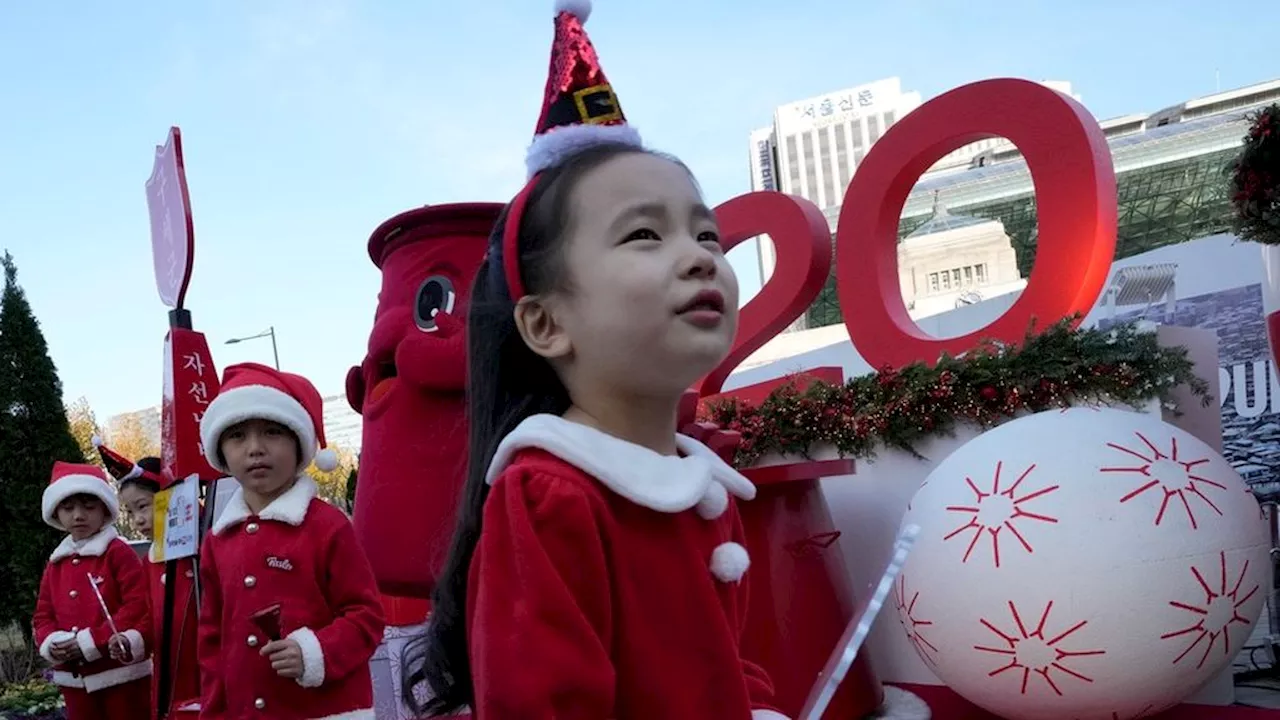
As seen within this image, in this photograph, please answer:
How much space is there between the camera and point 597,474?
4.58 feet

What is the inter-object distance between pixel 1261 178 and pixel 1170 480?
1612 mm


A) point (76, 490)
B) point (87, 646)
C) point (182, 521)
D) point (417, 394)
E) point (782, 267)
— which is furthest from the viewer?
point (782, 267)

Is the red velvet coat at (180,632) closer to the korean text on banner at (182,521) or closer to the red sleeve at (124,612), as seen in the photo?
the red sleeve at (124,612)

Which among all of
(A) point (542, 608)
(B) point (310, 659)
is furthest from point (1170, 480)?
(B) point (310, 659)

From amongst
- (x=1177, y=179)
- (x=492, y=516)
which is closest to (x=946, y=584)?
(x=492, y=516)

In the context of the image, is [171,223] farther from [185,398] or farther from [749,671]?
[749,671]

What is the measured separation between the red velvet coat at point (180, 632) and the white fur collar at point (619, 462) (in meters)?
3.39

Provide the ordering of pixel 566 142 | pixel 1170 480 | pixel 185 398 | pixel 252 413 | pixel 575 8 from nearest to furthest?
pixel 566 142, pixel 575 8, pixel 1170 480, pixel 252 413, pixel 185 398

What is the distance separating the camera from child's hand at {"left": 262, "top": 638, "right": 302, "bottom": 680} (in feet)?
9.30

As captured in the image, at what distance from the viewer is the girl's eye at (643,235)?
1.48m

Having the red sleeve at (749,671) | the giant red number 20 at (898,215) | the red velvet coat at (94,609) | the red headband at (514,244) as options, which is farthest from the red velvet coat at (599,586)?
the red velvet coat at (94,609)

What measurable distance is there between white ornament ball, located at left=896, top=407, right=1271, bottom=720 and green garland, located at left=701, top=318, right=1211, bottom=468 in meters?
0.65

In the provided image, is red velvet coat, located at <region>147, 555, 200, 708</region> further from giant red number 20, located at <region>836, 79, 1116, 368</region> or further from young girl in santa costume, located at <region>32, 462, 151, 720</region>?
giant red number 20, located at <region>836, 79, 1116, 368</region>

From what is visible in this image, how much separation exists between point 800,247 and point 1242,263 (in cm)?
695
